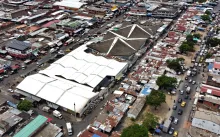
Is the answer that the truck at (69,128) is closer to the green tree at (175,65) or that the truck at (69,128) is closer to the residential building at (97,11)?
the green tree at (175,65)

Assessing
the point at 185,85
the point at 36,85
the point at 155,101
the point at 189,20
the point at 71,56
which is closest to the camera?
the point at 155,101

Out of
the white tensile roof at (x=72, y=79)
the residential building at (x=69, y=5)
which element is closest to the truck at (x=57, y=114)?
the white tensile roof at (x=72, y=79)

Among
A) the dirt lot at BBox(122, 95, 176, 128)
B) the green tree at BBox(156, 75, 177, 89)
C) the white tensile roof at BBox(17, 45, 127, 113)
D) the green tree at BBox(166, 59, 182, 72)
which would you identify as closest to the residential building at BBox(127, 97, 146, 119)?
the dirt lot at BBox(122, 95, 176, 128)

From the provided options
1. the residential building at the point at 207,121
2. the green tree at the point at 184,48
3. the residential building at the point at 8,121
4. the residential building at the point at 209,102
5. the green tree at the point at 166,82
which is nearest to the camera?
the residential building at the point at 207,121

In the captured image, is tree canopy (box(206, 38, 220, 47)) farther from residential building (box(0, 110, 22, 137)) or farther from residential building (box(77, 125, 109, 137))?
residential building (box(0, 110, 22, 137))

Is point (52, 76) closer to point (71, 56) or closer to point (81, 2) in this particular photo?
point (71, 56)

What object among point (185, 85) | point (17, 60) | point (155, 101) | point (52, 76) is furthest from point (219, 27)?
point (17, 60)

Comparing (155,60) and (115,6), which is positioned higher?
(115,6)
